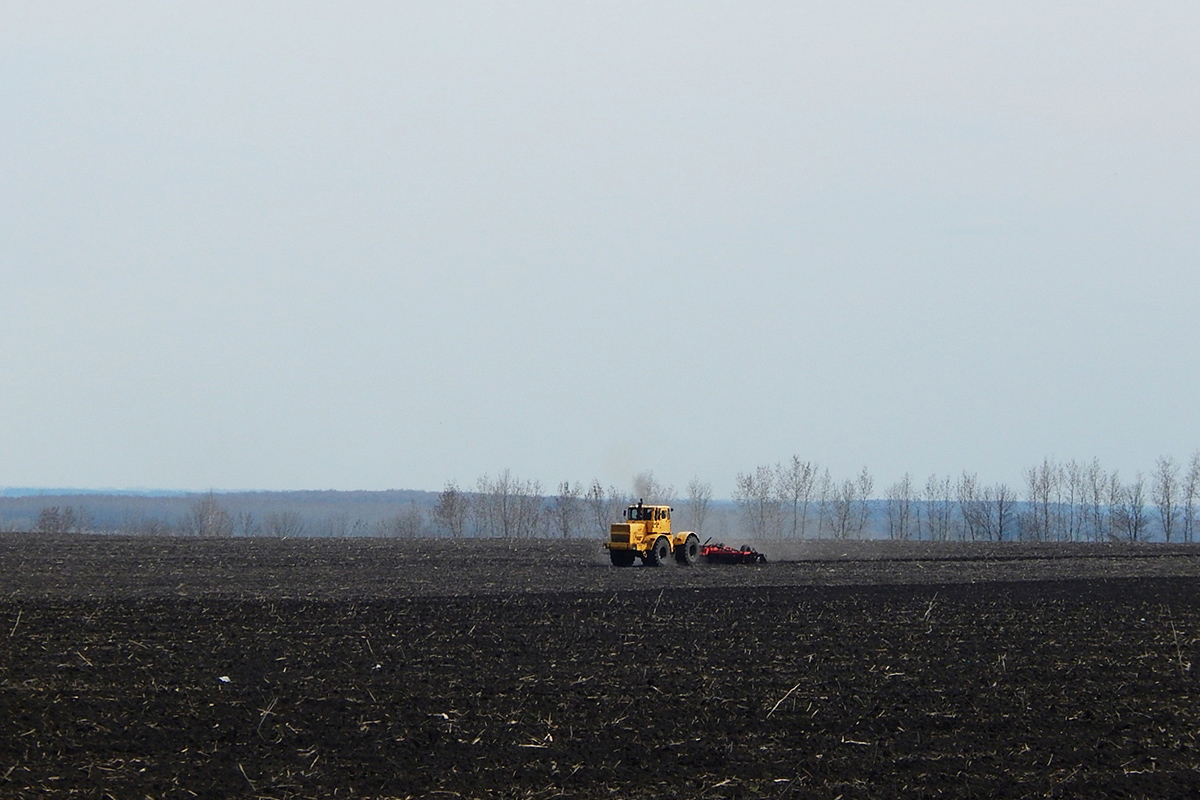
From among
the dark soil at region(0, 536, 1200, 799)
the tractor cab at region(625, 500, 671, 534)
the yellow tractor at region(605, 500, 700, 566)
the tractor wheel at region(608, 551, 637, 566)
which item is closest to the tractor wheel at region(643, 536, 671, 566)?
the yellow tractor at region(605, 500, 700, 566)

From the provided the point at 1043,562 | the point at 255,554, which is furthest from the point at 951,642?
the point at 255,554

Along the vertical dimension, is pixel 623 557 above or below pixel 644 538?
below

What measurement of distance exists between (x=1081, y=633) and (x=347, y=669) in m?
14.5

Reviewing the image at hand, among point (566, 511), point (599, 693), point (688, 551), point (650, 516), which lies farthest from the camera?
point (566, 511)

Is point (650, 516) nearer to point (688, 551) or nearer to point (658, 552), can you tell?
point (658, 552)

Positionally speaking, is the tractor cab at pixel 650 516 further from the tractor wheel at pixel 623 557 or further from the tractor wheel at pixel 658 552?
the tractor wheel at pixel 623 557

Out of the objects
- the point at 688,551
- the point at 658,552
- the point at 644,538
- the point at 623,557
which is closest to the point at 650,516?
the point at 644,538

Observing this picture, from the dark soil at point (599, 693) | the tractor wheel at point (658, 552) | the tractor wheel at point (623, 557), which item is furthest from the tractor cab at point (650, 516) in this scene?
the dark soil at point (599, 693)

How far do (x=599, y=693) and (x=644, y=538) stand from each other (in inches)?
981

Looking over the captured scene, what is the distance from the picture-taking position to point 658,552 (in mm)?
43344

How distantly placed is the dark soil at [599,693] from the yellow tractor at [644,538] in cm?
992

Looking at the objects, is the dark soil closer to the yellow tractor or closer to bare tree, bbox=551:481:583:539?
the yellow tractor

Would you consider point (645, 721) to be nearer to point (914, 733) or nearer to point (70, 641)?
point (914, 733)

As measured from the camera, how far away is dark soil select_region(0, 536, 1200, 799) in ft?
48.5
